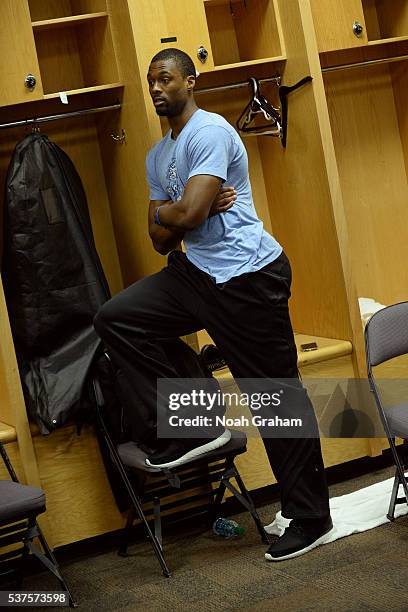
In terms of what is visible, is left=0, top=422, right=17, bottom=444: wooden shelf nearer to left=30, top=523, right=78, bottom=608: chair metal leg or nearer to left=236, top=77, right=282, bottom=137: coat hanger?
left=30, top=523, right=78, bottom=608: chair metal leg

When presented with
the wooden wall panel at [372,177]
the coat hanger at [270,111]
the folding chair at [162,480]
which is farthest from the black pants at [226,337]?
the wooden wall panel at [372,177]

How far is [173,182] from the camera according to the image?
3.74 metres

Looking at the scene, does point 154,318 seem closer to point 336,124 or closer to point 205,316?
point 205,316

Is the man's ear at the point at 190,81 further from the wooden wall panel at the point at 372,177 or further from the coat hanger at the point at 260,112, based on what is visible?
the wooden wall panel at the point at 372,177

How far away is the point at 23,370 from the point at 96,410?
360 millimetres

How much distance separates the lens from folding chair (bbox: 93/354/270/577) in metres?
3.76

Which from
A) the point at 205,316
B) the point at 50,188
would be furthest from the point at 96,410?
the point at 50,188

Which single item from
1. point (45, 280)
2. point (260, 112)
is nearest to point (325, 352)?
point (260, 112)

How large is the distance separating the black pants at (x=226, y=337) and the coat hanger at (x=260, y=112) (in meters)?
1.11

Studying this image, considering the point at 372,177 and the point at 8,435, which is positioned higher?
the point at 372,177

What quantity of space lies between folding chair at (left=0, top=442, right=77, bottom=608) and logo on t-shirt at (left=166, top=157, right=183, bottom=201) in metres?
1.19

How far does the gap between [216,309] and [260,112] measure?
138 centimetres

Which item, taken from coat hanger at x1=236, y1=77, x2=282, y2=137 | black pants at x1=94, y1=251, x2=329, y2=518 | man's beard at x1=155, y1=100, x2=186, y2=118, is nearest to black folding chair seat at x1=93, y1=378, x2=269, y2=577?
black pants at x1=94, y1=251, x2=329, y2=518

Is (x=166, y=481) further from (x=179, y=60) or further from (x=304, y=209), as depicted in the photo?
(x=179, y=60)
